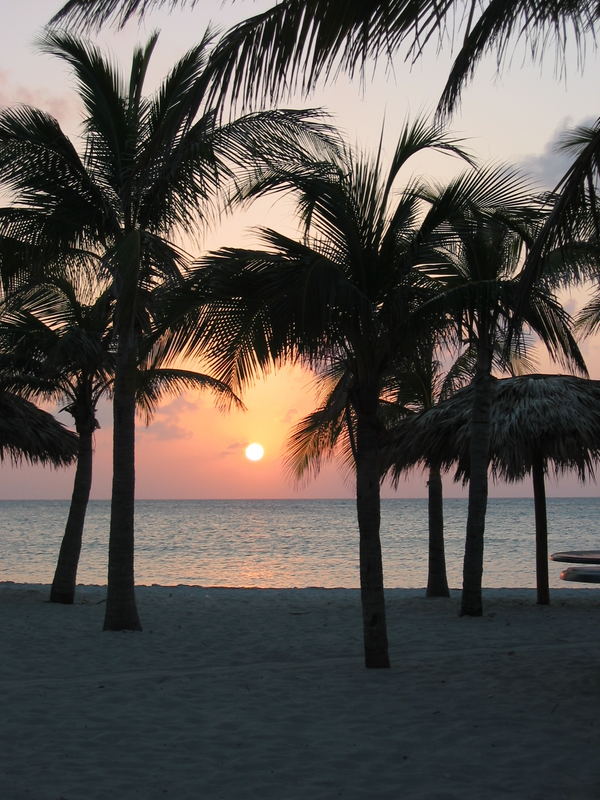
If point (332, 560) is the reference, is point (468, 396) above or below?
above

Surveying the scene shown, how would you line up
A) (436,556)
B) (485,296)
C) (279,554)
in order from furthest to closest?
1. (279,554)
2. (436,556)
3. (485,296)

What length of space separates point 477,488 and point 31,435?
736cm

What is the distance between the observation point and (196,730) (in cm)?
612

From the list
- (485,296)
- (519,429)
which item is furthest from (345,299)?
(519,429)

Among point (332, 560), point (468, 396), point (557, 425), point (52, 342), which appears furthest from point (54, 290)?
point (332, 560)

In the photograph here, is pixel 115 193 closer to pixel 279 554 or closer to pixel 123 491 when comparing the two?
pixel 123 491

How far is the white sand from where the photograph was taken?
493 cm

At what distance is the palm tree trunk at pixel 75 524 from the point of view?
13602 millimetres

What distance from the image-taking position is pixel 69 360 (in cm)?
1331

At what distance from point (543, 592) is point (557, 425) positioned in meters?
3.03

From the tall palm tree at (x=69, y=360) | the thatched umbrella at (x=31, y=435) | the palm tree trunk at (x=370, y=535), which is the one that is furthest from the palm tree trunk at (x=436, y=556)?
the palm tree trunk at (x=370, y=535)

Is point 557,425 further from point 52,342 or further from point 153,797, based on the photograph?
point 153,797

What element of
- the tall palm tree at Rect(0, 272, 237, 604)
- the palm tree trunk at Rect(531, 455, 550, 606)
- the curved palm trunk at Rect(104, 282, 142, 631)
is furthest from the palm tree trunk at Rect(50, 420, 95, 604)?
the palm tree trunk at Rect(531, 455, 550, 606)

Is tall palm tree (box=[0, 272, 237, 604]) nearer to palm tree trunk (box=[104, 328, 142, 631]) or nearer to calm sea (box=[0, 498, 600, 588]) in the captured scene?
palm tree trunk (box=[104, 328, 142, 631])
